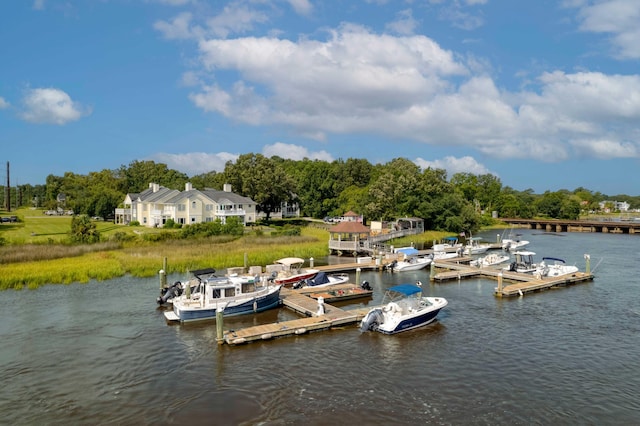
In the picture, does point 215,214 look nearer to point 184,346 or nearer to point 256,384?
point 184,346

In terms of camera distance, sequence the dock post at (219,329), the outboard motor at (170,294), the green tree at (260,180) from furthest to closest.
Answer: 1. the green tree at (260,180)
2. the outboard motor at (170,294)
3. the dock post at (219,329)

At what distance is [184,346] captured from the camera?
75.5ft

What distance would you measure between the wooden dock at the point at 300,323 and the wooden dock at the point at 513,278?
13.9m

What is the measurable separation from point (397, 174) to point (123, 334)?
72.4 meters

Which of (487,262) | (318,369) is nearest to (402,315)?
(318,369)

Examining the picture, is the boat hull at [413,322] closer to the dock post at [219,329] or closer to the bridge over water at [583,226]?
the dock post at [219,329]

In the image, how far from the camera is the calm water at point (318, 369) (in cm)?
1652

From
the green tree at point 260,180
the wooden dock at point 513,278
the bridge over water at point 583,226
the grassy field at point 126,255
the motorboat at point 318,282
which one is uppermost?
the green tree at point 260,180

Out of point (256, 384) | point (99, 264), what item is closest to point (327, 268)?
point (99, 264)

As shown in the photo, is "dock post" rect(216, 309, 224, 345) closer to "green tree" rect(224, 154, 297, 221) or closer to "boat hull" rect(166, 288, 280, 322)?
"boat hull" rect(166, 288, 280, 322)

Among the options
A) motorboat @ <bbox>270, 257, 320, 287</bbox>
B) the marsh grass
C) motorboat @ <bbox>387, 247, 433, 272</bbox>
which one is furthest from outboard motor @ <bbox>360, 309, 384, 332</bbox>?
the marsh grass

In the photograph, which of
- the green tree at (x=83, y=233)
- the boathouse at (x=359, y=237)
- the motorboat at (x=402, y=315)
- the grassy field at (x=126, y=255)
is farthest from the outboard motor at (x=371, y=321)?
the green tree at (x=83, y=233)

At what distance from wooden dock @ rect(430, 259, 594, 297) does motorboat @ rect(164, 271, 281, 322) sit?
17768 millimetres

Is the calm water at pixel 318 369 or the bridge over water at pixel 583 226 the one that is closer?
the calm water at pixel 318 369
